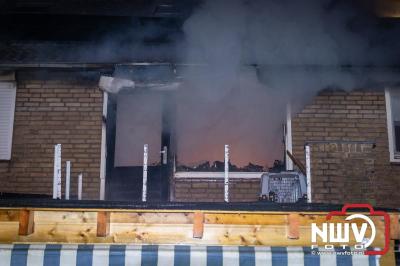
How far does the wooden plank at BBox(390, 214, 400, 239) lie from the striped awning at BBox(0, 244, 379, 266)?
0.22 m

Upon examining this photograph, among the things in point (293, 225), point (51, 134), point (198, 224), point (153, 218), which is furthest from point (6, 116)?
point (293, 225)

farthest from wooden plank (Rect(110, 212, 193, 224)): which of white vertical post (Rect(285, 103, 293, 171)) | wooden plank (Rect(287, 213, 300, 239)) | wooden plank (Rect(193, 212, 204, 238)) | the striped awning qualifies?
white vertical post (Rect(285, 103, 293, 171))

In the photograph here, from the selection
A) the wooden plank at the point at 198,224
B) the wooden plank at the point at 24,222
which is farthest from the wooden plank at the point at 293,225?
the wooden plank at the point at 24,222

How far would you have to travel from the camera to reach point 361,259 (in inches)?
108

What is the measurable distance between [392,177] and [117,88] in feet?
15.9

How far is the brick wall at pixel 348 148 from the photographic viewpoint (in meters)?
6.22

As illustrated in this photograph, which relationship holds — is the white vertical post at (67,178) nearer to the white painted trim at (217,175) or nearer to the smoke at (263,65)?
the white painted trim at (217,175)

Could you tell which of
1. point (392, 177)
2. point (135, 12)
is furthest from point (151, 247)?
point (135, 12)

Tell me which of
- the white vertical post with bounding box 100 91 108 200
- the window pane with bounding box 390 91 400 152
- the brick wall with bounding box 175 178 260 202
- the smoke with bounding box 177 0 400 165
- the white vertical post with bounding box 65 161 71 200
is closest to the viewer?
the white vertical post with bounding box 65 161 71 200

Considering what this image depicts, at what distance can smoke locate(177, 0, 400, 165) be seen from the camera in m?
6.02

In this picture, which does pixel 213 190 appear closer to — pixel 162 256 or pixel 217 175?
pixel 217 175

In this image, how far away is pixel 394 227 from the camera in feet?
9.00

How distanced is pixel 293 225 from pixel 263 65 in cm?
367

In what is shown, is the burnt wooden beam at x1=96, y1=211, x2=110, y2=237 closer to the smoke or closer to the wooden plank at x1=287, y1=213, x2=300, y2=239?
the wooden plank at x1=287, y1=213, x2=300, y2=239
